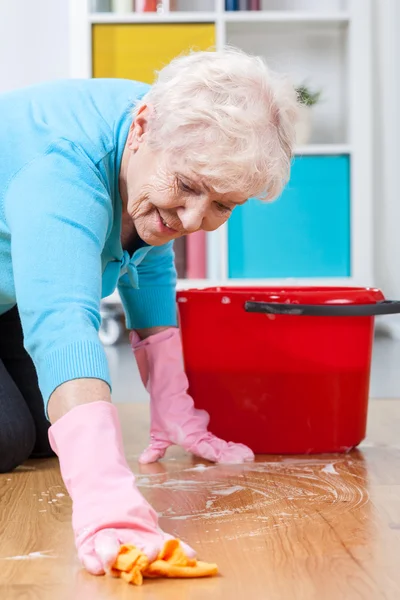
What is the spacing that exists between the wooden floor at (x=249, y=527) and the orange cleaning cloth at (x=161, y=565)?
0.03 ft

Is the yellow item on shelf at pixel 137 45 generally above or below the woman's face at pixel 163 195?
above

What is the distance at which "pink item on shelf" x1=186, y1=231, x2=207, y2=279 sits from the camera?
10.2 ft

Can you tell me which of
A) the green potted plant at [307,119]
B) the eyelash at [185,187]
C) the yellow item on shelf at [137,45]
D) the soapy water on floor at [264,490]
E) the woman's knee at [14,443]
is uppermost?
the yellow item on shelf at [137,45]

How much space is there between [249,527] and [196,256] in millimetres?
2112

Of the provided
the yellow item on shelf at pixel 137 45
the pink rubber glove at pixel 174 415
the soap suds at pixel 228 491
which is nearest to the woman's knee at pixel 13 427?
the pink rubber glove at pixel 174 415

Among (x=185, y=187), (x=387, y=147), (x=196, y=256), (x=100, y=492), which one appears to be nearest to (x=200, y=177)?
(x=185, y=187)

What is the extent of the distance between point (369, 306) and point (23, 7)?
95.4 inches

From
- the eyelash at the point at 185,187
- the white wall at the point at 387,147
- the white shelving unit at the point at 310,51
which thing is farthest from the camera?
the white wall at the point at 387,147

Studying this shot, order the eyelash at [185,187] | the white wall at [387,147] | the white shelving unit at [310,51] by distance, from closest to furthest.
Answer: the eyelash at [185,187], the white shelving unit at [310,51], the white wall at [387,147]

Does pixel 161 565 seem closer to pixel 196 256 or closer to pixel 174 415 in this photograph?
pixel 174 415

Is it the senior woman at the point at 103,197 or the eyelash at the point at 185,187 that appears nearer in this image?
the senior woman at the point at 103,197

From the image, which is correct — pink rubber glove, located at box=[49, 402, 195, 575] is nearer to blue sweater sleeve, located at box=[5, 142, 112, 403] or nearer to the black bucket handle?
blue sweater sleeve, located at box=[5, 142, 112, 403]

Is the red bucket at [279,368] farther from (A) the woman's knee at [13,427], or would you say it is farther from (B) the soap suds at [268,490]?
(A) the woman's knee at [13,427]

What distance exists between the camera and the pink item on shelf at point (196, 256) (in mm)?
3121
